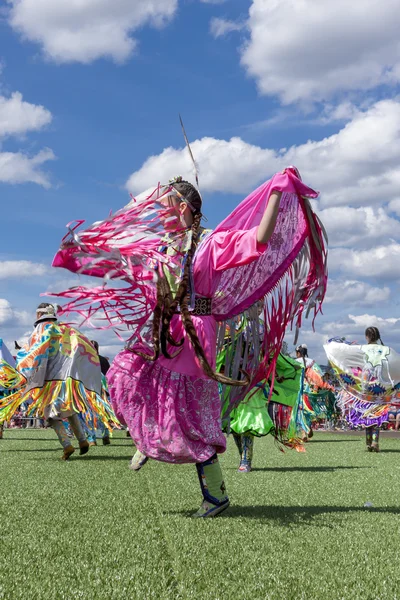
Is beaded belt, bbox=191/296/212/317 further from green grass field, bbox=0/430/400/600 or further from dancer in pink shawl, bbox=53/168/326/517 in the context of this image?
green grass field, bbox=0/430/400/600

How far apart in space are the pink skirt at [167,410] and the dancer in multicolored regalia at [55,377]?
5356 millimetres

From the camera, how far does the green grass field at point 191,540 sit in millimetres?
2715

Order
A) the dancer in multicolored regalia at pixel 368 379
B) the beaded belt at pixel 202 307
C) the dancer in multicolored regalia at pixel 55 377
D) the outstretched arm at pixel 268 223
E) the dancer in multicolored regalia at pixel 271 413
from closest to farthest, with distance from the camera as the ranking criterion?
the outstretched arm at pixel 268 223
the beaded belt at pixel 202 307
the dancer in multicolored regalia at pixel 271 413
the dancer in multicolored regalia at pixel 55 377
the dancer in multicolored regalia at pixel 368 379

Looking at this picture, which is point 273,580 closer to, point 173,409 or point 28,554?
point 28,554

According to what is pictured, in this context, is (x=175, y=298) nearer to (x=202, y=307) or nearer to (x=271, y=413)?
(x=202, y=307)

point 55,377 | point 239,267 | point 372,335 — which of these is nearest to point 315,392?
point 372,335

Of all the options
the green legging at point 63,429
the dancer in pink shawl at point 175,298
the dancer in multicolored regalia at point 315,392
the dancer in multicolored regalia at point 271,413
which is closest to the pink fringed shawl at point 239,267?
the dancer in pink shawl at point 175,298

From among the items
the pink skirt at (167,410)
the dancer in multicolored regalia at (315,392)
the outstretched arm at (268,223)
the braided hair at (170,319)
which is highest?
the outstretched arm at (268,223)

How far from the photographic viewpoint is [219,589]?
8.80 feet

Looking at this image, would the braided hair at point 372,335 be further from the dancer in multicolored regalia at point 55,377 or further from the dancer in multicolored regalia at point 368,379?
the dancer in multicolored regalia at point 55,377

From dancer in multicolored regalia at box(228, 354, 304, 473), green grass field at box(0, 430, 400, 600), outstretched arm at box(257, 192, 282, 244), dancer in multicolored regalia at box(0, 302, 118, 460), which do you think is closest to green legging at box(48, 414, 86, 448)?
dancer in multicolored regalia at box(0, 302, 118, 460)

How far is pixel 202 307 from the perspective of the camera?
174 inches

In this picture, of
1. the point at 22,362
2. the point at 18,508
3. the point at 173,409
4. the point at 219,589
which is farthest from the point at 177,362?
the point at 22,362

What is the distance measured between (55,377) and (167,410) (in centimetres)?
579
